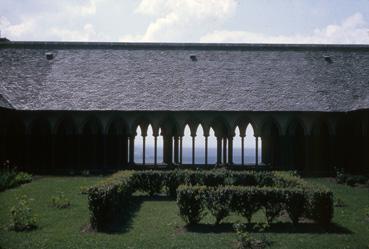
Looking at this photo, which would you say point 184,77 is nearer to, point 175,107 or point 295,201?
point 175,107

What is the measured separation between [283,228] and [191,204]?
2.80 metres

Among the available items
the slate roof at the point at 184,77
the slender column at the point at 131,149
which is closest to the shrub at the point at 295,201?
the slate roof at the point at 184,77

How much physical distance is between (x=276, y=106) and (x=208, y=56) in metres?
6.94

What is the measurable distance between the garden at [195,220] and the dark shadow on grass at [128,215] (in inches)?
1.2

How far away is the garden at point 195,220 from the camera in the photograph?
12.9 metres

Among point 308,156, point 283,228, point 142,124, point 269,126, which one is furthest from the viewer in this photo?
point 142,124

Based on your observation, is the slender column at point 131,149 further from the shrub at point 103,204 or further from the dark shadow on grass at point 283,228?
the dark shadow on grass at point 283,228

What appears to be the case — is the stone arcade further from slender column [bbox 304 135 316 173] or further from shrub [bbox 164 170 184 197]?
shrub [bbox 164 170 184 197]

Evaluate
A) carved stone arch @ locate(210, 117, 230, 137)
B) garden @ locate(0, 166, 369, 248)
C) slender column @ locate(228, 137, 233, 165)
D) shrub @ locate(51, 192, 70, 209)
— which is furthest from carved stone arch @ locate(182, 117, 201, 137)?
shrub @ locate(51, 192, 70, 209)

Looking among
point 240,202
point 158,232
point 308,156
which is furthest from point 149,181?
point 308,156

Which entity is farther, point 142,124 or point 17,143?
point 142,124

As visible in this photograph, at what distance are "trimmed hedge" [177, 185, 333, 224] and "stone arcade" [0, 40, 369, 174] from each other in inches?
592

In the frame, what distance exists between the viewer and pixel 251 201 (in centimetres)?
1498

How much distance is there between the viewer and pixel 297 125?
32.3 m
